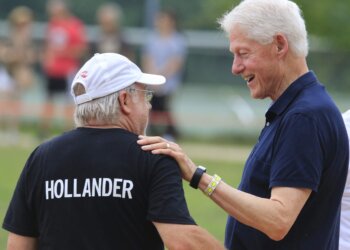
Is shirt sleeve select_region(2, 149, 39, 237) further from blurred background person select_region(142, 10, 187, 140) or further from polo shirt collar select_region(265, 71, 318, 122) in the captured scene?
blurred background person select_region(142, 10, 187, 140)

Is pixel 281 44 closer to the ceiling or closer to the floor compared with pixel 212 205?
closer to the ceiling

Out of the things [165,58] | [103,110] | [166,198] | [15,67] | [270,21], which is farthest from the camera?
[15,67]

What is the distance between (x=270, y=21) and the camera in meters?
4.42

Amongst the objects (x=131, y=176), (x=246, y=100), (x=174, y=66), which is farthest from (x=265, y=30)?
(x=246, y=100)

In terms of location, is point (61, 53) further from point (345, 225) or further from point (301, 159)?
point (301, 159)

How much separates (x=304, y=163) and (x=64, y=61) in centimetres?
1350

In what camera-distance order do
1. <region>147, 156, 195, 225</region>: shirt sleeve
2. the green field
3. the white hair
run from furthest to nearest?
1. the green field
2. the white hair
3. <region>147, 156, 195, 225</region>: shirt sleeve

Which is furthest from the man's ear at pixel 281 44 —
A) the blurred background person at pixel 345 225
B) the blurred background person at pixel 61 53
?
the blurred background person at pixel 61 53

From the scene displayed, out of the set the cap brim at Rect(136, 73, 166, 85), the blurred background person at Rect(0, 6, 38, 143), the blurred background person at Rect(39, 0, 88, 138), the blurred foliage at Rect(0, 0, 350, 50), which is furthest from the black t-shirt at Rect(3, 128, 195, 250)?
the blurred foliage at Rect(0, 0, 350, 50)

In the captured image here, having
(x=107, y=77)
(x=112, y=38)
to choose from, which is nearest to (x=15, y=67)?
(x=112, y=38)

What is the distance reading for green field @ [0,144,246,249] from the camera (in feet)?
33.4

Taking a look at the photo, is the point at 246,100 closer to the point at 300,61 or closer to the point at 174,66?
the point at 174,66

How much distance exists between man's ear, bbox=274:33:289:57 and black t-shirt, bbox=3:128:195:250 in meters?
0.76

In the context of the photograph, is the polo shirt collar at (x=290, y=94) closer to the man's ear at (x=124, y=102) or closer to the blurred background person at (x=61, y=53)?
the man's ear at (x=124, y=102)
